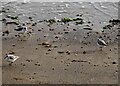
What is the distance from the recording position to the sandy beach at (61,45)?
1027 cm

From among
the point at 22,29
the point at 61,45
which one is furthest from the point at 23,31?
the point at 61,45

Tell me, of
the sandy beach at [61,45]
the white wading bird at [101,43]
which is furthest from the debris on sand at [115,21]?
the white wading bird at [101,43]

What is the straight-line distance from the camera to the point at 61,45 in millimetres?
12953

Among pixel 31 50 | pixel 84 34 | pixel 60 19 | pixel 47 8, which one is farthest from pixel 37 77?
pixel 47 8

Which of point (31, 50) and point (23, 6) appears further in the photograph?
point (23, 6)

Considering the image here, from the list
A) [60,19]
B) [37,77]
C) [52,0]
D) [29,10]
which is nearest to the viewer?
[37,77]

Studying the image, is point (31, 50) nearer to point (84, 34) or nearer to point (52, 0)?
point (84, 34)

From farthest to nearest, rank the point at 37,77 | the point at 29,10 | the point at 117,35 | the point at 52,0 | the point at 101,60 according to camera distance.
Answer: the point at 52,0 < the point at 29,10 < the point at 117,35 < the point at 101,60 < the point at 37,77

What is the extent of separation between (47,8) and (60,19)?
9.14 ft

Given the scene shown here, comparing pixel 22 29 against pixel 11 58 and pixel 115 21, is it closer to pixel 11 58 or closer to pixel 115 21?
pixel 11 58

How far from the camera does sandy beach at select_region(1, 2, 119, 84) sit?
404 inches

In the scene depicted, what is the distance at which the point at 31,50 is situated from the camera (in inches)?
489

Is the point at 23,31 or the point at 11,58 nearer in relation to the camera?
the point at 11,58

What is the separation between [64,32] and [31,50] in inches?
105
